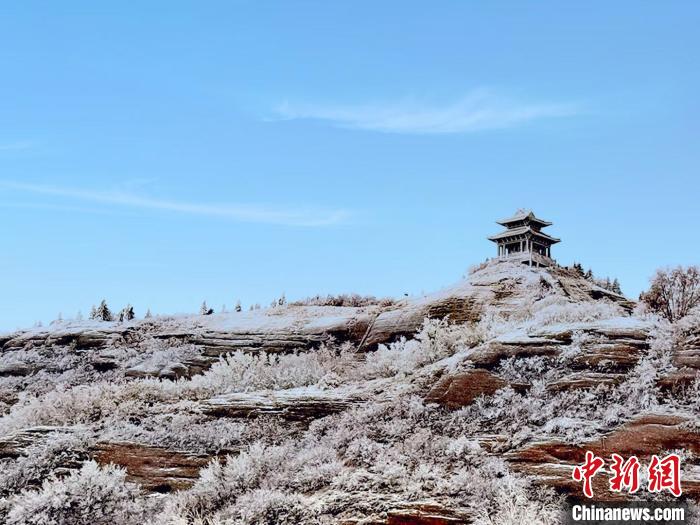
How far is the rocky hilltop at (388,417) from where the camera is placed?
16.3m

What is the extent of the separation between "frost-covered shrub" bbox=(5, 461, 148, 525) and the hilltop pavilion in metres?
25.2

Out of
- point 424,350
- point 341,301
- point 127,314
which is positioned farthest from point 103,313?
point 424,350

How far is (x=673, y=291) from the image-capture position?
26453 mm

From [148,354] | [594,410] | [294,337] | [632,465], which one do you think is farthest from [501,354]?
[148,354]

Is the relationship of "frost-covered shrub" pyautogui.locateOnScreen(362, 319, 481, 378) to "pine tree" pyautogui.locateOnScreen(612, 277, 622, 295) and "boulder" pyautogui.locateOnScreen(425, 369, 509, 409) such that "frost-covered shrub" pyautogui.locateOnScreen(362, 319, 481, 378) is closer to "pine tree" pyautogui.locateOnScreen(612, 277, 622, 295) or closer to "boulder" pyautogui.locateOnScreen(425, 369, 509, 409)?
"boulder" pyautogui.locateOnScreen(425, 369, 509, 409)

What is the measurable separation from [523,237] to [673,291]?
47.4 feet

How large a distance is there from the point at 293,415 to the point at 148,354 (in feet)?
36.8

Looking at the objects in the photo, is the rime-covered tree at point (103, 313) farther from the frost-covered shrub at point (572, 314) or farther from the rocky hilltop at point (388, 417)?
the frost-covered shrub at point (572, 314)

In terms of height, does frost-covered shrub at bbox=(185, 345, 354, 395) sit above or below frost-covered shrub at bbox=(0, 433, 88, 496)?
above

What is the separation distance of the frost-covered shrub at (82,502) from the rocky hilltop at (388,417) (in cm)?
13

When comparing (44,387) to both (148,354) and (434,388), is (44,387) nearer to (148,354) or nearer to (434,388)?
(148,354)

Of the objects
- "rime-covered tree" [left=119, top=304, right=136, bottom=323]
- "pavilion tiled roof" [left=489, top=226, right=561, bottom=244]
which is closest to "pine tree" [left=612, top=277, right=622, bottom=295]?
"pavilion tiled roof" [left=489, top=226, right=561, bottom=244]

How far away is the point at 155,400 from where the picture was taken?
24281 mm

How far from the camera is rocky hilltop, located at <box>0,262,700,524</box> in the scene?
16.3 metres
